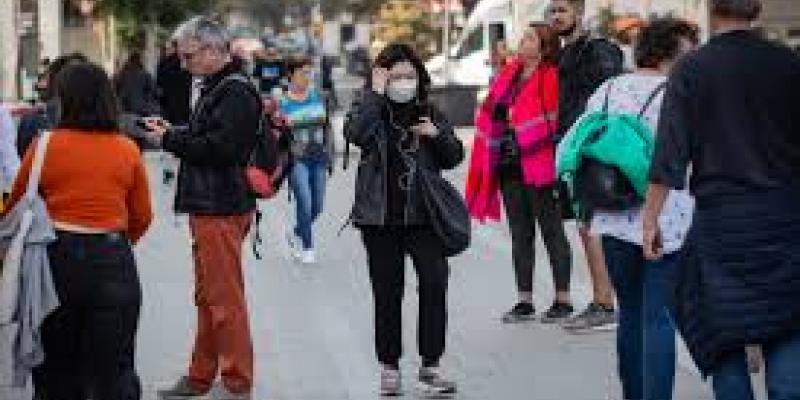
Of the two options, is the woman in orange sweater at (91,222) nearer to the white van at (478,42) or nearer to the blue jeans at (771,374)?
the blue jeans at (771,374)

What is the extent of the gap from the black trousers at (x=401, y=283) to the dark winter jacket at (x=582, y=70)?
187cm

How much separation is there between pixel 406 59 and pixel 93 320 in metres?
2.26

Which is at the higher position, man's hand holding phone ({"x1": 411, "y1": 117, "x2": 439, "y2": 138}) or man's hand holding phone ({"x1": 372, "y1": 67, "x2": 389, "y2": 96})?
→ man's hand holding phone ({"x1": 372, "y1": 67, "x2": 389, "y2": 96})

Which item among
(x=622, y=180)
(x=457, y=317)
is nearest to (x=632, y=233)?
(x=622, y=180)

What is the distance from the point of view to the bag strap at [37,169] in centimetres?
703

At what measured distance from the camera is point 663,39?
764 cm

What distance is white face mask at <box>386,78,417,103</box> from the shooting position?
8.69 m

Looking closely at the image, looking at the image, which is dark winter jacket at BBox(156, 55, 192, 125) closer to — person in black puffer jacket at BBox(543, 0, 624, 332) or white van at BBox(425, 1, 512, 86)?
person in black puffer jacket at BBox(543, 0, 624, 332)

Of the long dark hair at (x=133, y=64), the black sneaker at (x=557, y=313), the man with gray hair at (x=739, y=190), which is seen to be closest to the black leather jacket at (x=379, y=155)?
the black sneaker at (x=557, y=313)

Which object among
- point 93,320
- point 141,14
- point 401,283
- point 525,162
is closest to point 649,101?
point 401,283

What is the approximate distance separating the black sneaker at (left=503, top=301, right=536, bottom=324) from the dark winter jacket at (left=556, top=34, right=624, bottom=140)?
1.18 metres

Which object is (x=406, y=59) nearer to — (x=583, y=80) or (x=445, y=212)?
(x=445, y=212)

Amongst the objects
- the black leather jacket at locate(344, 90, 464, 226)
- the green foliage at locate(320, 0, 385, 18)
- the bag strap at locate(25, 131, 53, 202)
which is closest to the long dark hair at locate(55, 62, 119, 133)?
the bag strap at locate(25, 131, 53, 202)

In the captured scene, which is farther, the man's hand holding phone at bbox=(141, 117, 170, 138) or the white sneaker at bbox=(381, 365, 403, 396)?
the white sneaker at bbox=(381, 365, 403, 396)
